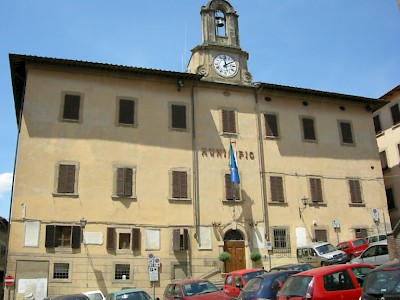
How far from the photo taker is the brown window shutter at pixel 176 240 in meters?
24.3

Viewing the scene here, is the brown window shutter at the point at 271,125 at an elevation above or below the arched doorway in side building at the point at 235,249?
above

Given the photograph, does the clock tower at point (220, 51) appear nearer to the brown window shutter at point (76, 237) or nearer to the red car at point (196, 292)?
the brown window shutter at point (76, 237)

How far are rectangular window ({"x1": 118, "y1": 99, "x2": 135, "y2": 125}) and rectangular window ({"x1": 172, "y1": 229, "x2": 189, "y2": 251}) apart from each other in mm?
6801

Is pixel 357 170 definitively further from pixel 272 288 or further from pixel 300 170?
pixel 272 288

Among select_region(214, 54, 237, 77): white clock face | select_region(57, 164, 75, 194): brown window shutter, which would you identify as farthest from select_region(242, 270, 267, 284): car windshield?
select_region(214, 54, 237, 77): white clock face

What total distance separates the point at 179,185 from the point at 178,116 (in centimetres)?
432

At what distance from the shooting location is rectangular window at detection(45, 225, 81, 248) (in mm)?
22547

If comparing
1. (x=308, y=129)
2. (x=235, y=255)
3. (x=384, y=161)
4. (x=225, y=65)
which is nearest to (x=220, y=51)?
(x=225, y=65)

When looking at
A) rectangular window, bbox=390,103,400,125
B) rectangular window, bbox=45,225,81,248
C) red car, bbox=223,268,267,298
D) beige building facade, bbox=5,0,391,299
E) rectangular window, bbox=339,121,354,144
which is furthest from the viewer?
rectangular window, bbox=390,103,400,125

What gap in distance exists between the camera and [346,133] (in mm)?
30828

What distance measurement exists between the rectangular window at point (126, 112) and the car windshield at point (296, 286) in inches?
649

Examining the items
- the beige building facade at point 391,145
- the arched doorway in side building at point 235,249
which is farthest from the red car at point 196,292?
the beige building facade at point 391,145

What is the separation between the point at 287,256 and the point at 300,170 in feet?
18.2

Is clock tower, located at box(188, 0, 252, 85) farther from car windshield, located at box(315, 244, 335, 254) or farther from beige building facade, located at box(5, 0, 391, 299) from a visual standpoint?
car windshield, located at box(315, 244, 335, 254)
